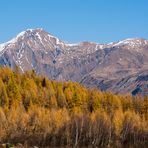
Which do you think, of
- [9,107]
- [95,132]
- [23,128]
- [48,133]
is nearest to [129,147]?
[95,132]

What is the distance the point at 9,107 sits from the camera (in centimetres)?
17612

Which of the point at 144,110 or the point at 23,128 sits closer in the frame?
the point at 23,128

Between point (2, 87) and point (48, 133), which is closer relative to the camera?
point (48, 133)

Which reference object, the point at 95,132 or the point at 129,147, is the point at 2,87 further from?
the point at 129,147

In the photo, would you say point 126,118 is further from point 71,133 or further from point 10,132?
point 10,132

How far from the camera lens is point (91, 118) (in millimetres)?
155750

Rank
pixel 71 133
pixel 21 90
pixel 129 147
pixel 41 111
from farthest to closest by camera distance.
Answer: pixel 21 90 < pixel 41 111 < pixel 71 133 < pixel 129 147

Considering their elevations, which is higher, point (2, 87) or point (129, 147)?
point (2, 87)

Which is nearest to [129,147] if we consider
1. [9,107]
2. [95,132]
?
[95,132]

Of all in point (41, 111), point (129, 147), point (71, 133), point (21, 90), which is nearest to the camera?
point (129, 147)

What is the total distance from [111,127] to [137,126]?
10.3 metres

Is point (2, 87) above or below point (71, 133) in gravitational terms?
above

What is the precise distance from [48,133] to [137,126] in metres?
31.0

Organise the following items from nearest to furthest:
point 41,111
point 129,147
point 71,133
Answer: point 129,147, point 71,133, point 41,111
